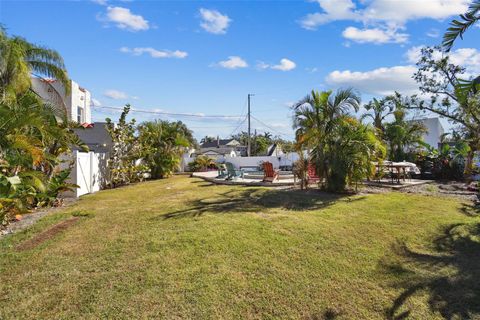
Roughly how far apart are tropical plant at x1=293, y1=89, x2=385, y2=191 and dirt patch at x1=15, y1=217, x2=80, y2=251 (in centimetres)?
809

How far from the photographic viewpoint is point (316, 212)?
910 cm

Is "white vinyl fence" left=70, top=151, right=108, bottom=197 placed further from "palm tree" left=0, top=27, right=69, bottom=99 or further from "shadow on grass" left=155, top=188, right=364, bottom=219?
"shadow on grass" left=155, top=188, right=364, bottom=219

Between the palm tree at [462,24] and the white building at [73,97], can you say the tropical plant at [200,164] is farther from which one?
the palm tree at [462,24]

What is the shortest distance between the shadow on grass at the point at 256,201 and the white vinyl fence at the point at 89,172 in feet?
15.9

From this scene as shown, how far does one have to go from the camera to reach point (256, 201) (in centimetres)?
1063

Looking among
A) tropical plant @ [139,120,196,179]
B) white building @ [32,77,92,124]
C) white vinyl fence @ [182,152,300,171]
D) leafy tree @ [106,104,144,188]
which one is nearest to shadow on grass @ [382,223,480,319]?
leafy tree @ [106,104,144,188]

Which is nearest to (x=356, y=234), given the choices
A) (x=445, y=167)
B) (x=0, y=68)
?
(x=0, y=68)

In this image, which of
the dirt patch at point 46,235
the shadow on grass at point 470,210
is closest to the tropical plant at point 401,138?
the shadow on grass at point 470,210

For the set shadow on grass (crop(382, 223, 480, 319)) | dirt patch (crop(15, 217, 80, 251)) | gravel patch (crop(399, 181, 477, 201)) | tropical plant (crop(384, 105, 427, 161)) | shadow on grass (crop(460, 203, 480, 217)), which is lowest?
shadow on grass (crop(382, 223, 480, 319))

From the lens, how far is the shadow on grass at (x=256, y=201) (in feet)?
29.7

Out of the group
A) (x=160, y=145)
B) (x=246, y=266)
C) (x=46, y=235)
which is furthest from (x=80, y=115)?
(x=246, y=266)

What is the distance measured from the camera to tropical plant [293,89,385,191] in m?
11.6

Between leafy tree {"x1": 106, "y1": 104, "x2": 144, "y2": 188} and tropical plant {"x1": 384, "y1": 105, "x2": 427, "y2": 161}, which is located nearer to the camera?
leafy tree {"x1": 106, "y1": 104, "x2": 144, "y2": 188}

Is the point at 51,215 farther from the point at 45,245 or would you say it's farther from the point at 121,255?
the point at 121,255
